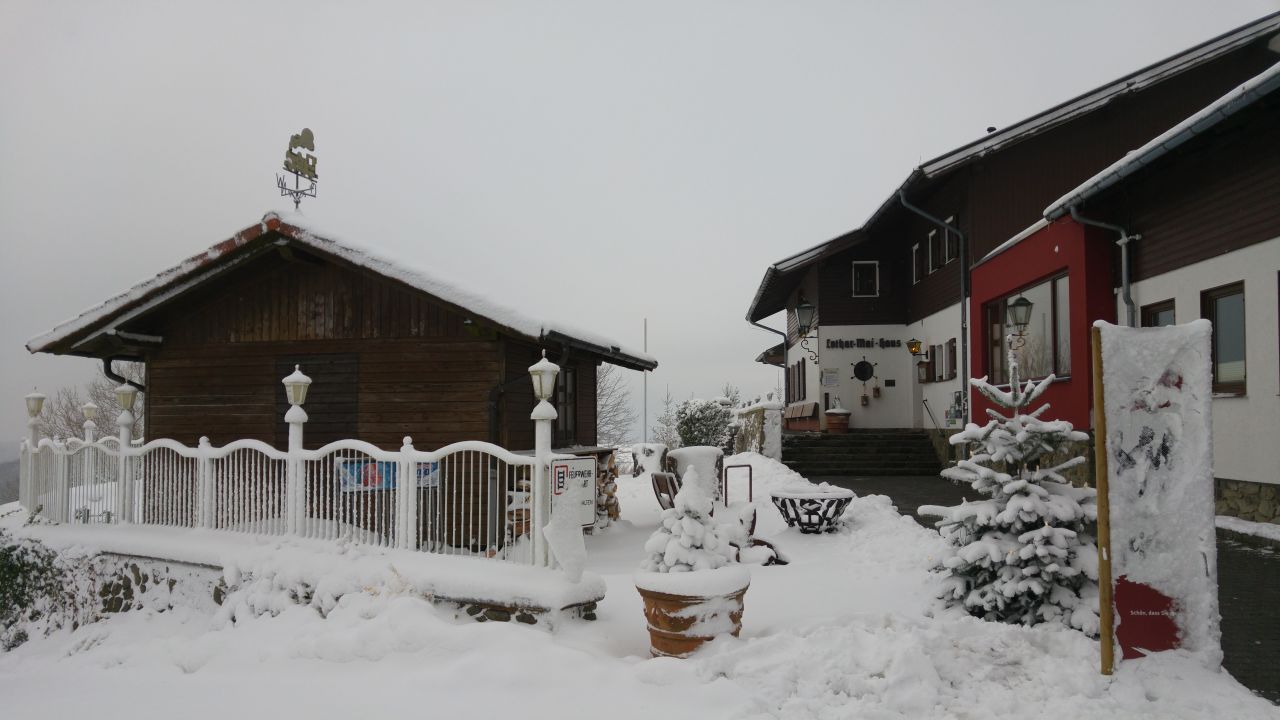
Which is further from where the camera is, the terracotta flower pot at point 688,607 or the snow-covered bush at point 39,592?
the snow-covered bush at point 39,592

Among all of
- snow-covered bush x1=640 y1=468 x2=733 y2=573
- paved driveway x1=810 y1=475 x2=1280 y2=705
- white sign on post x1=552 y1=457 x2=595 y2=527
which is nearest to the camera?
paved driveway x1=810 y1=475 x2=1280 y2=705

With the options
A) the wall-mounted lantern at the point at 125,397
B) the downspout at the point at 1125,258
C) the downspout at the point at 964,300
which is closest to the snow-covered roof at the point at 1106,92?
the downspout at the point at 964,300

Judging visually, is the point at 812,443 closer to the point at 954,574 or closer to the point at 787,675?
the point at 954,574

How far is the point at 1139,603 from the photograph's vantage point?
460 centimetres

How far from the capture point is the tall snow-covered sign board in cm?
457

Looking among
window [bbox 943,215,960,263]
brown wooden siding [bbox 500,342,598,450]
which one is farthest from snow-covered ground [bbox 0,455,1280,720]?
window [bbox 943,215,960,263]

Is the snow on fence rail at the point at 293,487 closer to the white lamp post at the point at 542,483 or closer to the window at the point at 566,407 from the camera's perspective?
the white lamp post at the point at 542,483

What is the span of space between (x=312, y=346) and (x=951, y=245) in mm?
13176

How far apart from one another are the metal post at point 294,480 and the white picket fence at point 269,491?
12 mm

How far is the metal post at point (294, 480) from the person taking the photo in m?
7.63

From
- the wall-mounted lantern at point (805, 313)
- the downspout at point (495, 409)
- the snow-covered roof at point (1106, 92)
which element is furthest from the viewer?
the wall-mounted lantern at point (805, 313)

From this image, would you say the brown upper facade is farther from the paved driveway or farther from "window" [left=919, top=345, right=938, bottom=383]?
the paved driveway

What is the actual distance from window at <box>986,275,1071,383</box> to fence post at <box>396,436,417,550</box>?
28.5 feet

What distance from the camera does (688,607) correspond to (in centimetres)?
520
